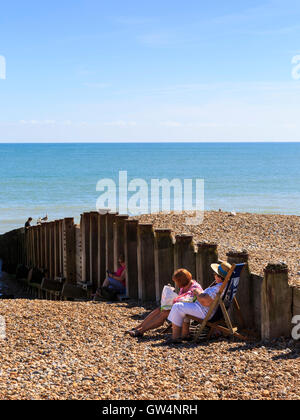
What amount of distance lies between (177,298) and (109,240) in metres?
4.28

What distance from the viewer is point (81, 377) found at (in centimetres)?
578

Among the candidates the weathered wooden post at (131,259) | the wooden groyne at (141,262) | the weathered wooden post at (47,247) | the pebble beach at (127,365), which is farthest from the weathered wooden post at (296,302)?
the weathered wooden post at (47,247)

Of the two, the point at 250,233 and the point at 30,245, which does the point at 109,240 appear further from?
the point at 30,245

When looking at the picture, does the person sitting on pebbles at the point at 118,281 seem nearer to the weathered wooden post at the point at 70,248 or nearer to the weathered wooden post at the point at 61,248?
the weathered wooden post at the point at 70,248

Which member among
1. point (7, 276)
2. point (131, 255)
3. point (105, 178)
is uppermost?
point (105, 178)

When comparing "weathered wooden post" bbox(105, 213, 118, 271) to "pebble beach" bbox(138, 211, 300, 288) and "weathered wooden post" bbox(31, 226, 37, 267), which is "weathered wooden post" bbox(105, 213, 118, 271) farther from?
"weathered wooden post" bbox(31, 226, 37, 267)

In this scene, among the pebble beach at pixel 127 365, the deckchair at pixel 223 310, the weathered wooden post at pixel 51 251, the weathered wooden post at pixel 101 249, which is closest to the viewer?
the pebble beach at pixel 127 365

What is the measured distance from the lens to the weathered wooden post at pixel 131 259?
409 inches

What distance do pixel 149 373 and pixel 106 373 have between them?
1.43 feet

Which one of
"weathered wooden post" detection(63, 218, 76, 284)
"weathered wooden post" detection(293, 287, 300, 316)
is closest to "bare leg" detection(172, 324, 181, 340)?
"weathered wooden post" detection(293, 287, 300, 316)

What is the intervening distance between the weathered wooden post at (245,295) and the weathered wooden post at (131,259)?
10.0ft

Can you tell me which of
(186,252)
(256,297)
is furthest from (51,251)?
(256,297)
